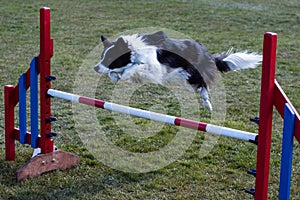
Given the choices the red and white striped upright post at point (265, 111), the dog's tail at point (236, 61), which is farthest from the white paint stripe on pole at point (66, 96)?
the red and white striped upright post at point (265, 111)

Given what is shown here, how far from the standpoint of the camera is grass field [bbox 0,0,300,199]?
444cm

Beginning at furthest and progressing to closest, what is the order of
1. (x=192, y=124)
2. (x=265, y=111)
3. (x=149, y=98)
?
(x=149, y=98) → (x=192, y=124) → (x=265, y=111)

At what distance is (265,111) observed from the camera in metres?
3.32

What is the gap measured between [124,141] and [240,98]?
224 centimetres

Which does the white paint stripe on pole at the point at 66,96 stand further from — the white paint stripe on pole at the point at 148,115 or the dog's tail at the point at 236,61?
the dog's tail at the point at 236,61

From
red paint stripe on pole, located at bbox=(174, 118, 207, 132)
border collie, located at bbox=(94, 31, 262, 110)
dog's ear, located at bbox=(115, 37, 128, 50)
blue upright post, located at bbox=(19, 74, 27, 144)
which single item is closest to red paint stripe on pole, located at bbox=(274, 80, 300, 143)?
red paint stripe on pole, located at bbox=(174, 118, 207, 132)

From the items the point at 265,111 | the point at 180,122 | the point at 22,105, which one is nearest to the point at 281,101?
the point at 265,111

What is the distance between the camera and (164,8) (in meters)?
15.0

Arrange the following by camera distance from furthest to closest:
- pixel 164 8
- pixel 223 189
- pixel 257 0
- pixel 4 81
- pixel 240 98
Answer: pixel 257 0
pixel 164 8
pixel 4 81
pixel 240 98
pixel 223 189

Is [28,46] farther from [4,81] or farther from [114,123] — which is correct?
[114,123]

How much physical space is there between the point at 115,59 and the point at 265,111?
160cm

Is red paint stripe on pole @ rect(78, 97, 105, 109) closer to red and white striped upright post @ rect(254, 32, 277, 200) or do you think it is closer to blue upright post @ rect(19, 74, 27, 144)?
blue upright post @ rect(19, 74, 27, 144)

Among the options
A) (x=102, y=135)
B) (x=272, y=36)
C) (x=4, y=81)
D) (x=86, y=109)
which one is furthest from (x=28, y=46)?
(x=272, y=36)

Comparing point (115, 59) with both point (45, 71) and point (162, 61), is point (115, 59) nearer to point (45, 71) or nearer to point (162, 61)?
point (162, 61)
